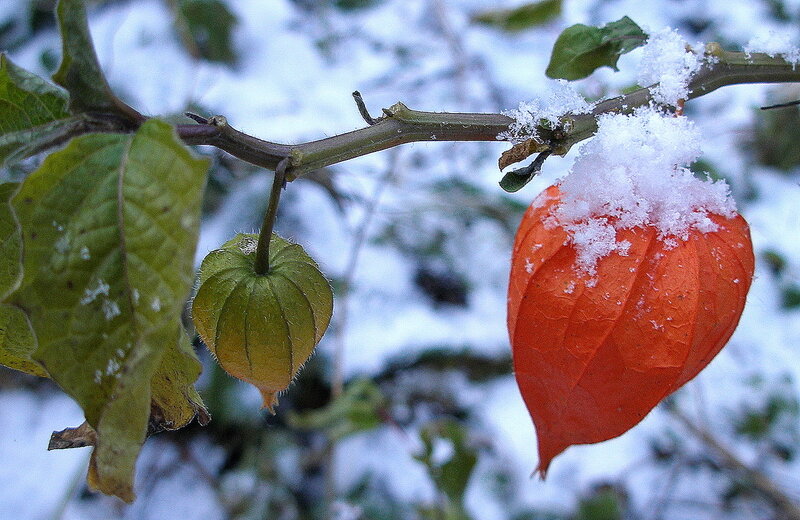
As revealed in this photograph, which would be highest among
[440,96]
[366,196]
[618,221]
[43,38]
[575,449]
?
[440,96]

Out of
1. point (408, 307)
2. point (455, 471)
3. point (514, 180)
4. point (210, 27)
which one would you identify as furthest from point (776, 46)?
point (210, 27)

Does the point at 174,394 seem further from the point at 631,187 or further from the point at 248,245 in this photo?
the point at 631,187

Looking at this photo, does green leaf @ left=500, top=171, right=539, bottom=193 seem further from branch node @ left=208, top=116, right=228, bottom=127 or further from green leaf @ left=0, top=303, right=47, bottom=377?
green leaf @ left=0, top=303, right=47, bottom=377

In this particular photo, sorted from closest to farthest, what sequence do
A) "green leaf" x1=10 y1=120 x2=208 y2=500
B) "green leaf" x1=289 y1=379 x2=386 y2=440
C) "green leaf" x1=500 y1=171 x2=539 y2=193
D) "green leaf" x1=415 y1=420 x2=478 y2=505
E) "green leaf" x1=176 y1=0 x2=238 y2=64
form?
"green leaf" x1=10 y1=120 x2=208 y2=500, "green leaf" x1=500 y1=171 x2=539 y2=193, "green leaf" x1=415 y1=420 x2=478 y2=505, "green leaf" x1=289 y1=379 x2=386 y2=440, "green leaf" x1=176 y1=0 x2=238 y2=64

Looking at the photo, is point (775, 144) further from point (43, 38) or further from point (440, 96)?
point (43, 38)

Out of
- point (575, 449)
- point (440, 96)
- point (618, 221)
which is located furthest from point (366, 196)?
point (618, 221)

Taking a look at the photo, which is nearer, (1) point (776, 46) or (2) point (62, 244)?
(2) point (62, 244)

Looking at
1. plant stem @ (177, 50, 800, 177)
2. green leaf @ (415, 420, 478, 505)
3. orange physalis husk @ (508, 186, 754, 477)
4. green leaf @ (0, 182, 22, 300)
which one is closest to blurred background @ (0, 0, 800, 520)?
green leaf @ (415, 420, 478, 505)
